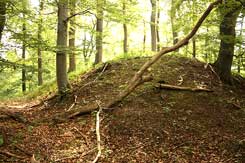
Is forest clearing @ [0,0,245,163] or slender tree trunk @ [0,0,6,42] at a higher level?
slender tree trunk @ [0,0,6,42]

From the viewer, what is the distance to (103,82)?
38.8ft

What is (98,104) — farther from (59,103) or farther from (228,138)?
(228,138)

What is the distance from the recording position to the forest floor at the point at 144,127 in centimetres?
700

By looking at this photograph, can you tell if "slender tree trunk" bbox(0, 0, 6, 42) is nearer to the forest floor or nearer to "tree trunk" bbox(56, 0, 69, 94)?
the forest floor

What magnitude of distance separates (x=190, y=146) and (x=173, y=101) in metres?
2.44

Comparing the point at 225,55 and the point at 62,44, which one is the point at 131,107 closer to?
the point at 62,44

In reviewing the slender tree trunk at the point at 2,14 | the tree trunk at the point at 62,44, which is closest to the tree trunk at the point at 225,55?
the tree trunk at the point at 62,44

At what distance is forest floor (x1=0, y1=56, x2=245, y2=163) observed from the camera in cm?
700

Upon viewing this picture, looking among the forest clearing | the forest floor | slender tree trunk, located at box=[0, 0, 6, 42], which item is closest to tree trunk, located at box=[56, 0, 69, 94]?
the forest clearing

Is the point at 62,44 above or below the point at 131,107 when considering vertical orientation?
above

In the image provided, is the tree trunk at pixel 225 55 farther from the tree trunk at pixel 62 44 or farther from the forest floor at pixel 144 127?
the tree trunk at pixel 62 44

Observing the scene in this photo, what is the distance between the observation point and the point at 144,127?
8.20 m

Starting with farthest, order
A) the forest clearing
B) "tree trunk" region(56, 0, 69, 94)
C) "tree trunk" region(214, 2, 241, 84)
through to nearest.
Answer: "tree trunk" region(56, 0, 69, 94) < "tree trunk" region(214, 2, 241, 84) < the forest clearing

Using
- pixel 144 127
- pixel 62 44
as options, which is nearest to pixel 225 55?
pixel 144 127
